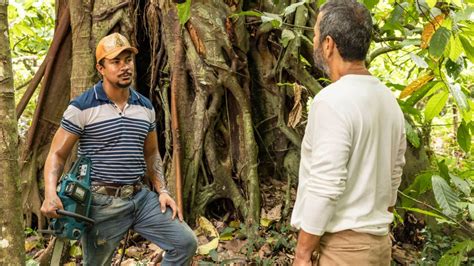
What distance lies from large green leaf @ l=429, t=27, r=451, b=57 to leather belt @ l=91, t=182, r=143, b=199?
2.14m

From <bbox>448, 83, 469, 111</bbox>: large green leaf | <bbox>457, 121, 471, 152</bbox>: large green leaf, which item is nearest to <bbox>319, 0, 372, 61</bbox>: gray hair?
<bbox>448, 83, 469, 111</bbox>: large green leaf

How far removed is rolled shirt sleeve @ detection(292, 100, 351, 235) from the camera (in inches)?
87.2

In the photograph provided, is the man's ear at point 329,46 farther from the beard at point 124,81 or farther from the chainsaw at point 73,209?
the chainsaw at point 73,209

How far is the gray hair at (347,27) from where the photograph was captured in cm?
232

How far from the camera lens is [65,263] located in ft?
17.4

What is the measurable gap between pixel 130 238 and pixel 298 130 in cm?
210

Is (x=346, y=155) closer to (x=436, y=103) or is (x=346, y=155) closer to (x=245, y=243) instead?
(x=436, y=103)

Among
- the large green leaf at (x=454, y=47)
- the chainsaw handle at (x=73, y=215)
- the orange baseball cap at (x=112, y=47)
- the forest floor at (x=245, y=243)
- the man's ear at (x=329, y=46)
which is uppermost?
the man's ear at (x=329, y=46)

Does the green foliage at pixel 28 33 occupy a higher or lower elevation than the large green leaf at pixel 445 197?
higher

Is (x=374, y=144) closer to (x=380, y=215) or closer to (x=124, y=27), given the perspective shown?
(x=380, y=215)

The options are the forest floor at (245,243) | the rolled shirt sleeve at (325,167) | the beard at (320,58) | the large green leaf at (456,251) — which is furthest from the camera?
the forest floor at (245,243)

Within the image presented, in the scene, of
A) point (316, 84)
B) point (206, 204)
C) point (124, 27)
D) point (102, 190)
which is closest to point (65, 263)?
point (206, 204)

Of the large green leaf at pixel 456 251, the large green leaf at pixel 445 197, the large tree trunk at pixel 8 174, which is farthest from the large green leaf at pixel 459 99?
the large tree trunk at pixel 8 174

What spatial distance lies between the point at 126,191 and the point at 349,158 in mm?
1982
